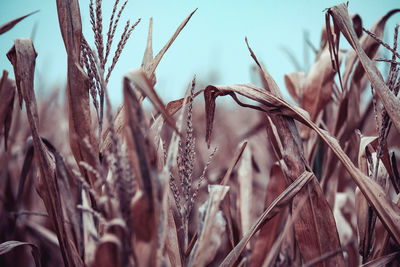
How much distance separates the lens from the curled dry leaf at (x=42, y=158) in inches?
22.1

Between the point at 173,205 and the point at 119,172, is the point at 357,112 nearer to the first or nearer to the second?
the point at 173,205

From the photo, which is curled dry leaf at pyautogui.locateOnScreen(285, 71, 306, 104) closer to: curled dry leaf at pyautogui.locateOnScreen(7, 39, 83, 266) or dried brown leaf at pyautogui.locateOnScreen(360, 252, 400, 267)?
dried brown leaf at pyautogui.locateOnScreen(360, 252, 400, 267)

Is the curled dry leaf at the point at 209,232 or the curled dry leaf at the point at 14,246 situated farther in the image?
the curled dry leaf at the point at 14,246

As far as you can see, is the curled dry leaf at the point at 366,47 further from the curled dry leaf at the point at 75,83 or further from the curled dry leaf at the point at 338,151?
the curled dry leaf at the point at 75,83

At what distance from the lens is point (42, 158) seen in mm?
576

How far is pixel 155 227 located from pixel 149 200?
0.04m

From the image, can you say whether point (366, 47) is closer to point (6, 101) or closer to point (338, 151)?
point (338, 151)

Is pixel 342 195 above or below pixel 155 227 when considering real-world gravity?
below

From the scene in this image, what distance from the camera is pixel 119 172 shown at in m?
0.37

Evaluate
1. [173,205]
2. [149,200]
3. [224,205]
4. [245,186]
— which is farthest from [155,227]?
[245,186]

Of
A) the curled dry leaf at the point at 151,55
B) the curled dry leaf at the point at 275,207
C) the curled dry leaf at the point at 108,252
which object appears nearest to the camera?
the curled dry leaf at the point at 108,252

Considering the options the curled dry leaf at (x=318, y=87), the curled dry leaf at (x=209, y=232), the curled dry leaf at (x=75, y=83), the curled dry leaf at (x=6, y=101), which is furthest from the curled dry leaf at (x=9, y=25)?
the curled dry leaf at (x=318, y=87)

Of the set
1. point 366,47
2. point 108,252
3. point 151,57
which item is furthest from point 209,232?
point 366,47

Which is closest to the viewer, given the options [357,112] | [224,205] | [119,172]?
[119,172]
